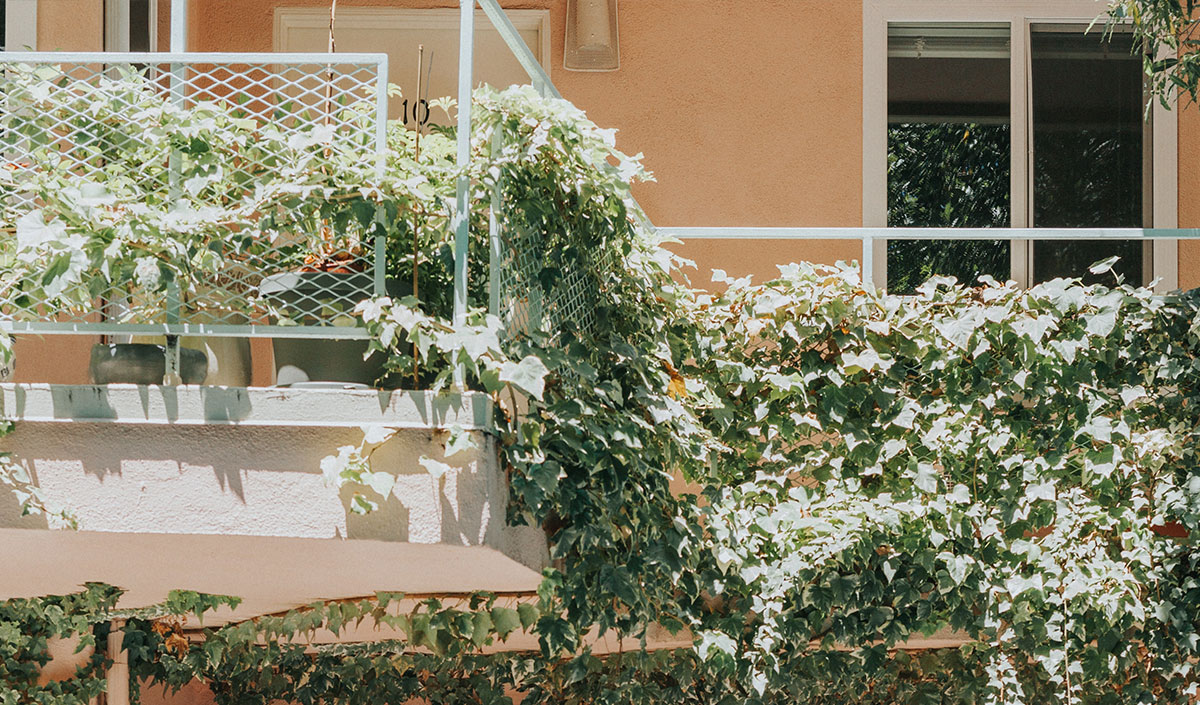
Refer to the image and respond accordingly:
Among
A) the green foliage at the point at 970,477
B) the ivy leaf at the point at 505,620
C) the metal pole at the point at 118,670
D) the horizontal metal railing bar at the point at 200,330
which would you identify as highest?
the horizontal metal railing bar at the point at 200,330

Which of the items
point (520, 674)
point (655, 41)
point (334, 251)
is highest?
point (655, 41)

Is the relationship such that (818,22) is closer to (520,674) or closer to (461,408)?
(520,674)

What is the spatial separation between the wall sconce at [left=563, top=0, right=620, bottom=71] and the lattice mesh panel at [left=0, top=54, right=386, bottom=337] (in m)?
3.62

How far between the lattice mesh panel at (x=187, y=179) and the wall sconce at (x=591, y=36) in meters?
3.62

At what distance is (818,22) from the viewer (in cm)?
783

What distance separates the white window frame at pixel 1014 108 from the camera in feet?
25.5

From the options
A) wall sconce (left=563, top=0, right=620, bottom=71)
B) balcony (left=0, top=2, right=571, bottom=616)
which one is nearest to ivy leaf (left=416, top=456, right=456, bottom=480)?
balcony (left=0, top=2, right=571, bottom=616)

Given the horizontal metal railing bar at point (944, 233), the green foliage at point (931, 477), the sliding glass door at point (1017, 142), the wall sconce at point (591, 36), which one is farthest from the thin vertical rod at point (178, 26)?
the sliding glass door at point (1017, 142)

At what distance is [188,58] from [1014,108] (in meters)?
5.24

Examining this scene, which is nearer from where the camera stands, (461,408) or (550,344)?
(461,408)

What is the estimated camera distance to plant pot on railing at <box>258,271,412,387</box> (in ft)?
13.3

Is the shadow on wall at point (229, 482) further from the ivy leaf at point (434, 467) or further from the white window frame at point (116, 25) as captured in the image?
the white window frame at point (116, 25)

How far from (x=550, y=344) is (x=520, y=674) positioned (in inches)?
126

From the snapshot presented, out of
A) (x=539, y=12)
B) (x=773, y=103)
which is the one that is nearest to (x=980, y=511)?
(x=773, y=103)
